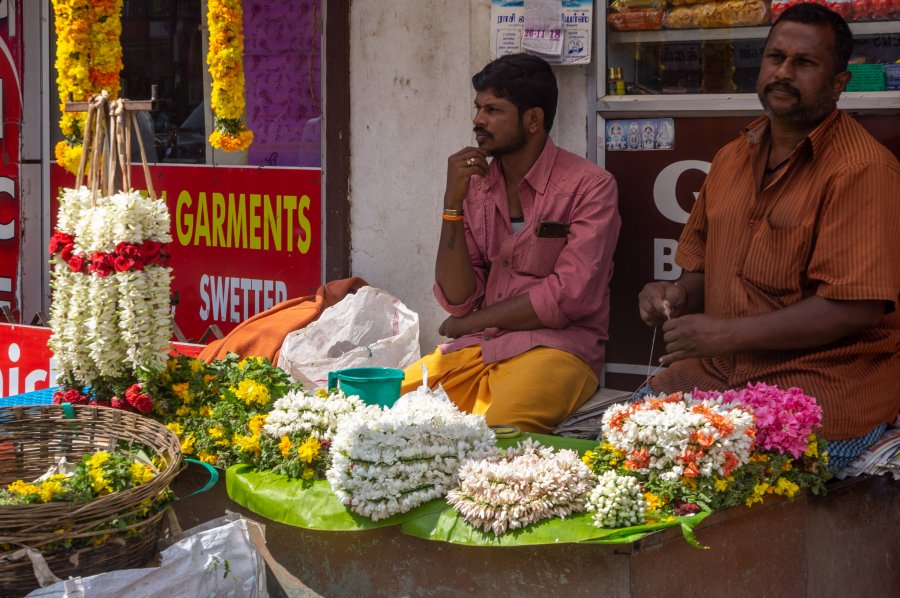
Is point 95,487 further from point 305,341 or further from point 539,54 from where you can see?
point 539,54

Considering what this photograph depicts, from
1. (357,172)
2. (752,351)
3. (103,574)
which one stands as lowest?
(103,574)

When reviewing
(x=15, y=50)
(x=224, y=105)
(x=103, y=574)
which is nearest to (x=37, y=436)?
(x=103, y=574)

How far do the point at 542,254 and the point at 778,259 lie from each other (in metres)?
1.16

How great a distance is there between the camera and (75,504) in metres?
→ 3.09

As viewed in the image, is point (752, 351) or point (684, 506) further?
point (752, 351)

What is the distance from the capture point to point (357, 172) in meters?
5.78

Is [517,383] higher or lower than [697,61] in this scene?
lower

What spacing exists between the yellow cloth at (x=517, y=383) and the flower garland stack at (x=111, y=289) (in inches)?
43.1

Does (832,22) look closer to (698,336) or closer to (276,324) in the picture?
(698,336)

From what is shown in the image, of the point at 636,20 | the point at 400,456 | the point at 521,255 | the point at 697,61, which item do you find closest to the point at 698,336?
the point at 400,456

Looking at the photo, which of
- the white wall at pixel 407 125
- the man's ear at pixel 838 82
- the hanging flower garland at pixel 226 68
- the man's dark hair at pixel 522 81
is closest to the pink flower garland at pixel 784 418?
the man's ear at pixel 838 82

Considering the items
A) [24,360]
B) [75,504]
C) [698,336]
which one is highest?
[698,336]

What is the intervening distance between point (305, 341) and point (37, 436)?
5.15ft

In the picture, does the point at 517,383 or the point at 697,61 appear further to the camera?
the point at 697,61
